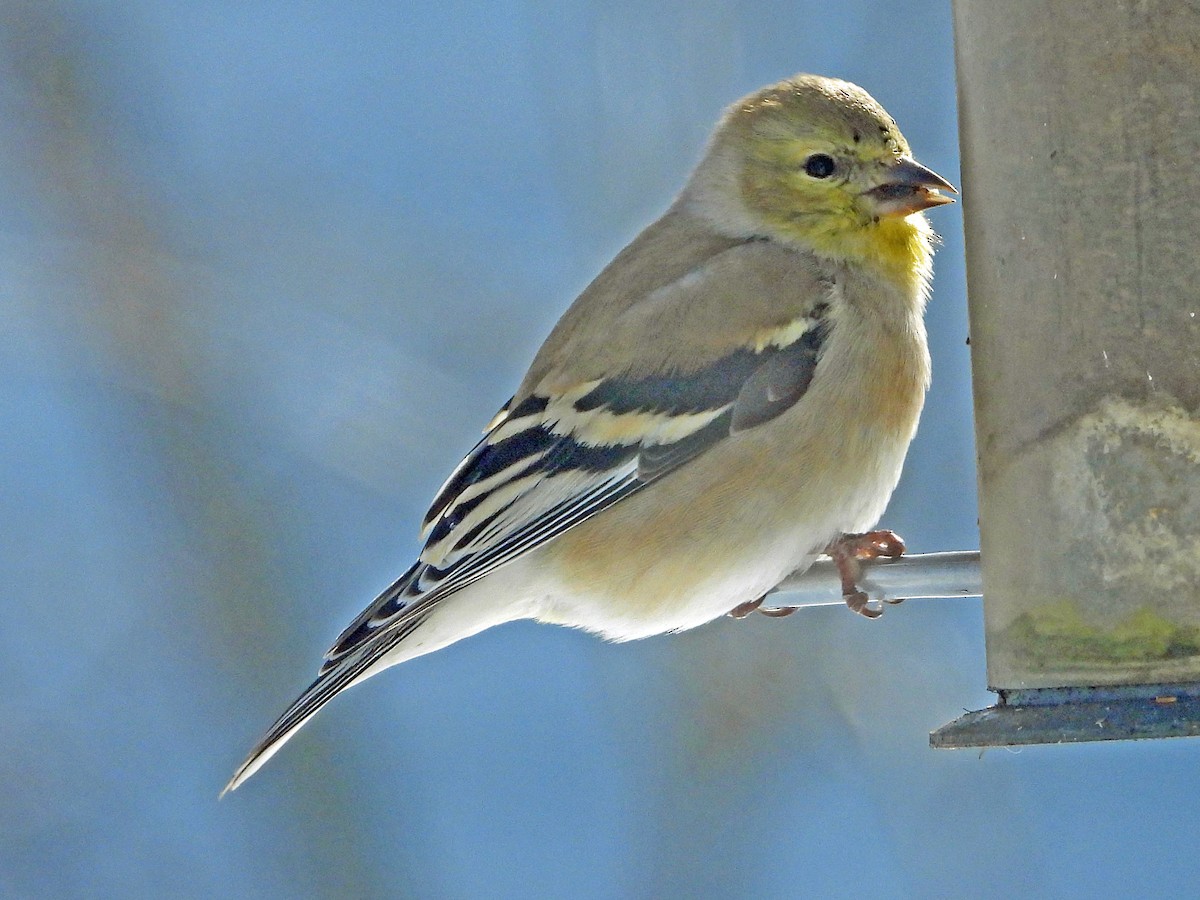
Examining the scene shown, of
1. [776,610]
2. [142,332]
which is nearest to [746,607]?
[776,610]

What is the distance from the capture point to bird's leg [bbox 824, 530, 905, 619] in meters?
3.77

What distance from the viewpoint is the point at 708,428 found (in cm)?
410

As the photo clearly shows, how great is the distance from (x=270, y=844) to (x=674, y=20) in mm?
4197

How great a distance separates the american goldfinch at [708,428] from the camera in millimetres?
3973

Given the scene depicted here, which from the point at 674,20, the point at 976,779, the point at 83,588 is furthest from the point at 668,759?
the point at 674,20

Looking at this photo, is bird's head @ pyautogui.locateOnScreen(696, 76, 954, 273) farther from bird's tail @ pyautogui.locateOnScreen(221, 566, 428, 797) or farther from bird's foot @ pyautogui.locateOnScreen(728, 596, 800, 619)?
bird's tail @ pyautogui.locateOnScreen(221, 566, 428, 797)

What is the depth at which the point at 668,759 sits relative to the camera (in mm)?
6996

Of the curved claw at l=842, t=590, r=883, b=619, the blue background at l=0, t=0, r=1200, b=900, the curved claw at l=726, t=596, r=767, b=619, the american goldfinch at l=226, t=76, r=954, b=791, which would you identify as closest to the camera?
the curved claw at l=842, t=590, r=883, b=619

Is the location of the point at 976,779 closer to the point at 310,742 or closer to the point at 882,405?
the point at 310,742

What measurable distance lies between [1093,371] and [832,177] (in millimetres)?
1322

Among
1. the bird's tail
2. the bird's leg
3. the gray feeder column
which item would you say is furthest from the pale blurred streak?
the gray feeder column

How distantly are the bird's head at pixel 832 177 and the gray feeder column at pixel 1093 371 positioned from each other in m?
0.74

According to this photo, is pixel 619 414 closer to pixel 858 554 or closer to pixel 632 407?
pixel 632 407

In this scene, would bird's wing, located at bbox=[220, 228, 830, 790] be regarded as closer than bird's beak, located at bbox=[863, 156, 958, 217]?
Yes
